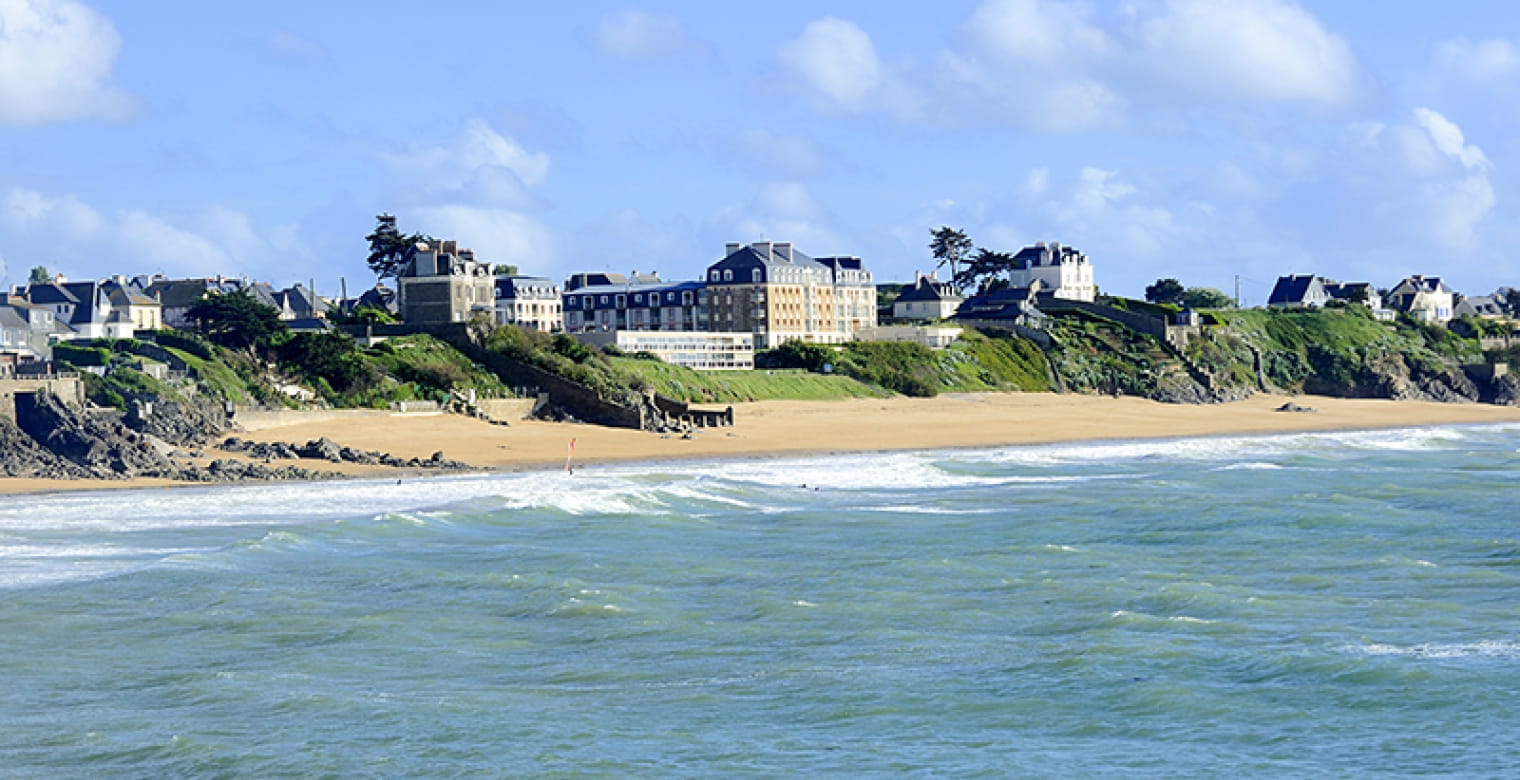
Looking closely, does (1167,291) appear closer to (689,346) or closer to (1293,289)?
(1293,289)

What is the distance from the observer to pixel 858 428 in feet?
227

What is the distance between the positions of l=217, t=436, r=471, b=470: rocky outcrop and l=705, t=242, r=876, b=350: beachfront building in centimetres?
4173

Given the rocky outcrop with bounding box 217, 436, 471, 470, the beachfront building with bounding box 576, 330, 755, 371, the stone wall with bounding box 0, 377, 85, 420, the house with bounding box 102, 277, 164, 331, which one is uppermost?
the house with bounding box 102, 277, 164, 331

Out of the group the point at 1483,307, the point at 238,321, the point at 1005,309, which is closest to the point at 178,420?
the point at 238,321

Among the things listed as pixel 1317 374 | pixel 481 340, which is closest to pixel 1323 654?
pixel 481 340

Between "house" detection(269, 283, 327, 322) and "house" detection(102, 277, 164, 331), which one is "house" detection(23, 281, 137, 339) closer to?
"house" detection(102, 277, 164, 331)

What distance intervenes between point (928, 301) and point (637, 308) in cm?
1884

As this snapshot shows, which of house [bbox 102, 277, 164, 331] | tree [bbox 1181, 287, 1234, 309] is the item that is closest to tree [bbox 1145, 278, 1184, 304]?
tree [bbox 1181, 287, 1234, 309]

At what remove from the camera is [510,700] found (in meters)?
21.2

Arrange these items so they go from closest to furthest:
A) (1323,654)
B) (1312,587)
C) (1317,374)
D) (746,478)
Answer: (1323,654) → (1312,587) → (746,478) → (1317,374)

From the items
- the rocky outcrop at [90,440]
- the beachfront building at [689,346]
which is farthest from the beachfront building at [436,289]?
the rocky outcrop at [90,440]

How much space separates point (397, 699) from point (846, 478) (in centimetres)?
3019

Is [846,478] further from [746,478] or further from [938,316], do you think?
[938,316]

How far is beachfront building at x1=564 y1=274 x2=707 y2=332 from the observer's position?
99.6 m
